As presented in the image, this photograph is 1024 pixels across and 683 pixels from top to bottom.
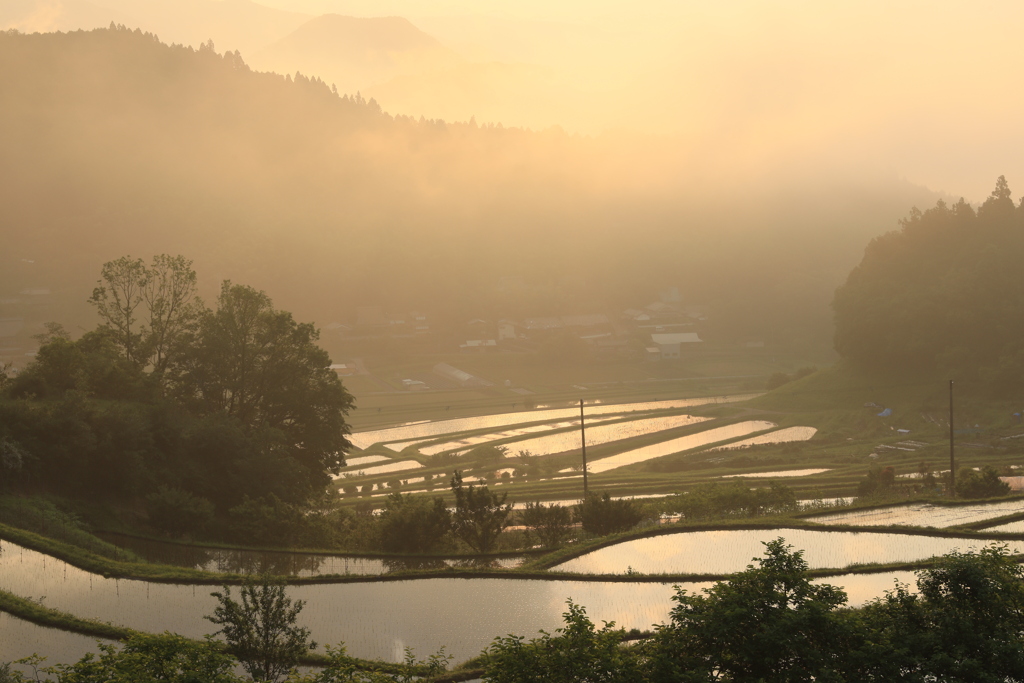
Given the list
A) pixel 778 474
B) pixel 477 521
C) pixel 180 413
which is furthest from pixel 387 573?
pixel 778 474

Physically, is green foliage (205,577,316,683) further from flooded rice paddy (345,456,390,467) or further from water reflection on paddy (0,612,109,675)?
flooded rice paddy (345,456,390,467)

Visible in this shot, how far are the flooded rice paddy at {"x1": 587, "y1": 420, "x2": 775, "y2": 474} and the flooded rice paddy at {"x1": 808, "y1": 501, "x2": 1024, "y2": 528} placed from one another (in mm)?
20765

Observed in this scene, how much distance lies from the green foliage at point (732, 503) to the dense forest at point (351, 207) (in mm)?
93076

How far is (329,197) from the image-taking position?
525ft

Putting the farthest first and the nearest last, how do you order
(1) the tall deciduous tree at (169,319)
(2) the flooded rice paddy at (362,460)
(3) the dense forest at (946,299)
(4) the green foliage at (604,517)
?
(3) the dense forest at (946,299), (2) the flooded rice paddy at (362,460), (1) the tall deciduous tree at (169,319), (4) the green foliage at (604,517)

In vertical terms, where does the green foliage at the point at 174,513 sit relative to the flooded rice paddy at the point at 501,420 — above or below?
below

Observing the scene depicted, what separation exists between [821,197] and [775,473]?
166487mm

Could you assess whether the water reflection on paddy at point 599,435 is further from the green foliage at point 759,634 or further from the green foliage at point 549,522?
the green foliage at point 759,634

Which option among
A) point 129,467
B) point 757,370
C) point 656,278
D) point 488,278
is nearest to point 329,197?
point 488,278

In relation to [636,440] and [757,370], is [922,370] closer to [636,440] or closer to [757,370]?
[636,440]

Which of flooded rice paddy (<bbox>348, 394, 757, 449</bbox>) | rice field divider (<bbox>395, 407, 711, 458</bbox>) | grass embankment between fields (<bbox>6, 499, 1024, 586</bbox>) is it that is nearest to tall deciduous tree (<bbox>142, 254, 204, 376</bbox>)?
grass embankment between fields (<bbox>6, 499, 1024, 586</bbox>)

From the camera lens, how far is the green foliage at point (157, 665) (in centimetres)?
980

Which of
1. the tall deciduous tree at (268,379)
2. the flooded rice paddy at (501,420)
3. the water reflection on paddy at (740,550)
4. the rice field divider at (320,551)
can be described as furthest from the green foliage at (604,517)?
the flooded rice paddy at (501,420)

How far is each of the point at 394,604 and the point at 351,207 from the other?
147 m
